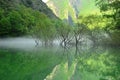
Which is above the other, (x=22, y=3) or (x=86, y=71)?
(x=22, y=3)

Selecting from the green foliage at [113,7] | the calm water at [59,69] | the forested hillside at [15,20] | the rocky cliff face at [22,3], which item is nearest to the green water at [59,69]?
the calm water at [59,69]

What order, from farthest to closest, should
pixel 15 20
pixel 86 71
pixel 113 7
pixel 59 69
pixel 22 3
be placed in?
pixel 22 3, pixel 15 20, pixel 113 7, pixel 59 69, pixel 86 71

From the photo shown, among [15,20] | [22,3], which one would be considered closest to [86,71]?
[15,20]

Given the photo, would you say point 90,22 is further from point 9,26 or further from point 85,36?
point 9,26

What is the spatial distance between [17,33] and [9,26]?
345 inches

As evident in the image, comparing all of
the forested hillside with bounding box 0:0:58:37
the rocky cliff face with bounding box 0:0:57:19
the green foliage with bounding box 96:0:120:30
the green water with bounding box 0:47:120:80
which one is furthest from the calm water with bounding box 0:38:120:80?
the rocky cliff face with bounding box 0:0:57:19

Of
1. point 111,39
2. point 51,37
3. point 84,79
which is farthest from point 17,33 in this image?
point 84,79

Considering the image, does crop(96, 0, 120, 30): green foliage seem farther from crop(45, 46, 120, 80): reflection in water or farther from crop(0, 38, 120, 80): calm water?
crop(45, 46, 120, 80): reflection in water

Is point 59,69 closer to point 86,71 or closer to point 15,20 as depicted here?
point 86,71

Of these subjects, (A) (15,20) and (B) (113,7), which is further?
(A) (15,20)

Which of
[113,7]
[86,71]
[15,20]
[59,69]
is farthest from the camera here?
[15,20]

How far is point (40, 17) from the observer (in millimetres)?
103000

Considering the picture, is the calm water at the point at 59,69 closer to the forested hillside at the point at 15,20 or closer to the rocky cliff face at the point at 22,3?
the forested hillside at the point at 15,20

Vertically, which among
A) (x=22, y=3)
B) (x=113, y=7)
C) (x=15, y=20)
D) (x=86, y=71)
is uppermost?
(x=22, y=3)
